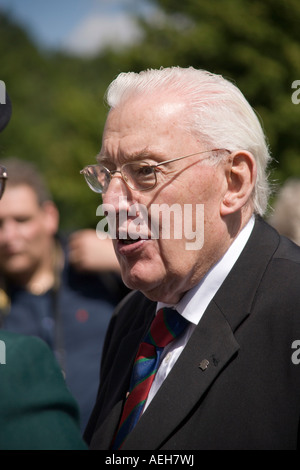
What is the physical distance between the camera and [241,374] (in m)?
1.94

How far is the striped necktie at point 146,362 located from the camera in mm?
2166

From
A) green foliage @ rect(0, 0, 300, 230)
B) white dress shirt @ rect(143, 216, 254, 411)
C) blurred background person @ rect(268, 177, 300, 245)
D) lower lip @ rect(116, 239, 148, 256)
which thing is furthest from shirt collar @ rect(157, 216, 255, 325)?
green foliage @ rect(0, 0, 300, 230)

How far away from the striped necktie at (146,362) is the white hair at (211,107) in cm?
56

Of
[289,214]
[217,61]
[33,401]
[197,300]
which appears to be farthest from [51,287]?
[217,61]

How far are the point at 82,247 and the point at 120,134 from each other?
1827 mm

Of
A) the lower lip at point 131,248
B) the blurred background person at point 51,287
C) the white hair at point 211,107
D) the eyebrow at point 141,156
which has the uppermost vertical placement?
the white hair at point 211,107

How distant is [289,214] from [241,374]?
1881mm

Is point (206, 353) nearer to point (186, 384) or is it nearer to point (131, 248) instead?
point (186, 384)

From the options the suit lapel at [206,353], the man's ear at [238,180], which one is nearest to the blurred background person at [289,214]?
the man's ear at [238,180]

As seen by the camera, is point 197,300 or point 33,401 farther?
point 197,300

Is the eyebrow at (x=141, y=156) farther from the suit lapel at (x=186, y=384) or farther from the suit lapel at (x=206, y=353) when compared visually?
the suit lapel at (x=186, y=384)

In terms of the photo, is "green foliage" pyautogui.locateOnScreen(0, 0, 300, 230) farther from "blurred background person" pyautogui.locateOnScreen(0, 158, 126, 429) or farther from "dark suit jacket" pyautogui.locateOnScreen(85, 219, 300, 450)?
"dark suit jacket" pyautogui.locateOnScreen(85, 219, 300, 450)
